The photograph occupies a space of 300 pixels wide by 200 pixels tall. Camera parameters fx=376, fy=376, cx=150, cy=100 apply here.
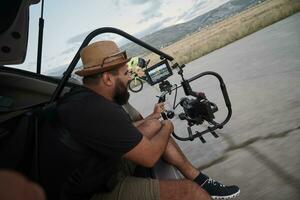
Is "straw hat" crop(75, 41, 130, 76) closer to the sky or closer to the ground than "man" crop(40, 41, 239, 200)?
closer to the sky

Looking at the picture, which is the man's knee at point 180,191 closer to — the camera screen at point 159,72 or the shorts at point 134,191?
the shorts at point 134,191

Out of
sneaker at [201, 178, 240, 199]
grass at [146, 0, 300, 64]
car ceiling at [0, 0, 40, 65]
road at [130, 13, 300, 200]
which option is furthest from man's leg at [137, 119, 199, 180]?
grass at [146, 0, 300, 64]

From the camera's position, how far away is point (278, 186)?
10.7 feet

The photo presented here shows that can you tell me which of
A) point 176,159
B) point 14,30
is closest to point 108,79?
point 14,30

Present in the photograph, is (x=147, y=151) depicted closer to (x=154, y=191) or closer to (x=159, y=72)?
(x=154, y=191)

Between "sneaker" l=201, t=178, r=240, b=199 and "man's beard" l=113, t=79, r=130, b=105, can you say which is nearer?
"man's beard" l=113, t=79, r=130, b=105

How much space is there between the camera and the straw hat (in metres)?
2.81

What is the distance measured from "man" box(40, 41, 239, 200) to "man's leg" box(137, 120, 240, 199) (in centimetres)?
42

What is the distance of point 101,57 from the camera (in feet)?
9.50

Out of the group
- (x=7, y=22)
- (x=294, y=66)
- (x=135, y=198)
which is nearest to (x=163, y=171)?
(x=135, y=198)

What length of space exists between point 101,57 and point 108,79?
19 cm

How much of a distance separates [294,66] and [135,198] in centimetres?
549

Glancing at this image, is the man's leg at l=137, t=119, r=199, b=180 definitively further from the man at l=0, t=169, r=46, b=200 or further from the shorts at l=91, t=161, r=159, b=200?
the man at l=0, t=169, r=46, b=200

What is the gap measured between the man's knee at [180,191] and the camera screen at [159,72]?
4.99 feet
